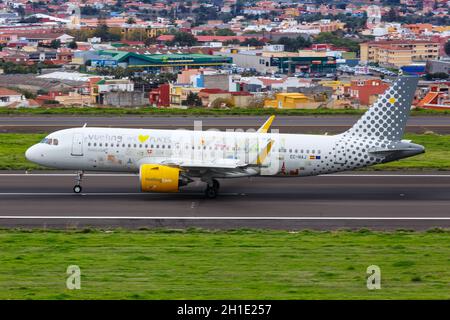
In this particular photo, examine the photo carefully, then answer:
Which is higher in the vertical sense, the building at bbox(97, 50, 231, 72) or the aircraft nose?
the aircraft nose

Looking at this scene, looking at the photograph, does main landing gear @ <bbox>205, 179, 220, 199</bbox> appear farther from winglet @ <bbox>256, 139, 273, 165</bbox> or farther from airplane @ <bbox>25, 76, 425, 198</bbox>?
winglet @ <bbox>256, 139, 273, 165</bbox>

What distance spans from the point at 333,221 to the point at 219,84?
305ft

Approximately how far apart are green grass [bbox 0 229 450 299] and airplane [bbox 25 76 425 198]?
26.3ft

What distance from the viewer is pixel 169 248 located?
34.0 meters

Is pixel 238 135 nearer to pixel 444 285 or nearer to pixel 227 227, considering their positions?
pixel 227 227

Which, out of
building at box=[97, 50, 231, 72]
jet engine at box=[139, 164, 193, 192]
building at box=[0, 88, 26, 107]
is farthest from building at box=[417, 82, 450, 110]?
building at box=[97, 50, 231, 72]

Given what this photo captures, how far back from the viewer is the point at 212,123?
6956cm

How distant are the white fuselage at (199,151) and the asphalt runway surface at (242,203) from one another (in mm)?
1304

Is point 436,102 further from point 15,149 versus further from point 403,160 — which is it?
point 15,149

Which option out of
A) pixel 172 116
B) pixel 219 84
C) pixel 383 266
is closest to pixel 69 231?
pixel 383 266

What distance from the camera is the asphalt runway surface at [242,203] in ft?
132

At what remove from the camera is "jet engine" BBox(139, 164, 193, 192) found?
4394 centimetres

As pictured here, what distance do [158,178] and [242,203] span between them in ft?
12.0

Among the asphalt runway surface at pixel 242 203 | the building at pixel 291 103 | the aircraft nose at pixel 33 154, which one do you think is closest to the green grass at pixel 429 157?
the asphalt runway surface at pixel 242 203
